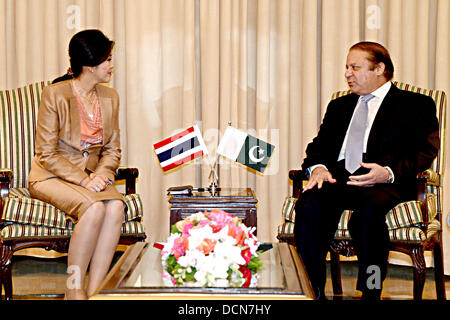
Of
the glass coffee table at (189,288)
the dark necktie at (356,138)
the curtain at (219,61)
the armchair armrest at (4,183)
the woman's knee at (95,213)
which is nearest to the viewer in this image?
the glass coffee table at (189,288)

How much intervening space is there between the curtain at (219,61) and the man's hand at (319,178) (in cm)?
125

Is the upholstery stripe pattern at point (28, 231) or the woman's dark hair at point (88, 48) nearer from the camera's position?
the upholstery stripe pattern at point (28, 231)

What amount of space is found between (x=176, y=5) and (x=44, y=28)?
3.48 feet

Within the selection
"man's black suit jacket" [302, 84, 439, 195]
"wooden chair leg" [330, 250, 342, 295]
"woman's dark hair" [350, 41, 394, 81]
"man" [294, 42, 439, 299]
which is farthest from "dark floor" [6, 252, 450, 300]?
"woman's dark hair" [350, 41, 394, 81]

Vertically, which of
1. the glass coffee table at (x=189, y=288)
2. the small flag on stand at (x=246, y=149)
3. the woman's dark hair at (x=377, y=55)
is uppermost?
the woman's dark hair at (x=377, y=55)

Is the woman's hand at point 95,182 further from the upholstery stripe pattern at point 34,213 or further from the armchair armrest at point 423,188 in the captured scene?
the armchair armrest at point 423,188

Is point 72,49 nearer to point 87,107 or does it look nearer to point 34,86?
point 87,107

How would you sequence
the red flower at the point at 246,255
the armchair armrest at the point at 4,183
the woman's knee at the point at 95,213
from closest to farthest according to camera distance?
the red flower at the point at 246,255
the woman's knee at the point at 95,213
the armchair armrest at the point at 4,183

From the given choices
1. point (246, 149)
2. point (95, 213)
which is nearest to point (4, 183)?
point (95, 213)

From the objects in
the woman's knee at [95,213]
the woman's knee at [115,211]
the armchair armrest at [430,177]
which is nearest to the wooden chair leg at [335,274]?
the armchair armrest at [430,177]

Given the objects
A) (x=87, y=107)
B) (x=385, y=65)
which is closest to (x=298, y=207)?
(x=385, y=65)

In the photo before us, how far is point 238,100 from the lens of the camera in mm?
4621

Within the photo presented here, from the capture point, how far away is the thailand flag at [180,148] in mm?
3643

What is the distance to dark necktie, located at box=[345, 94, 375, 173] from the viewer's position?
337 centimetres
